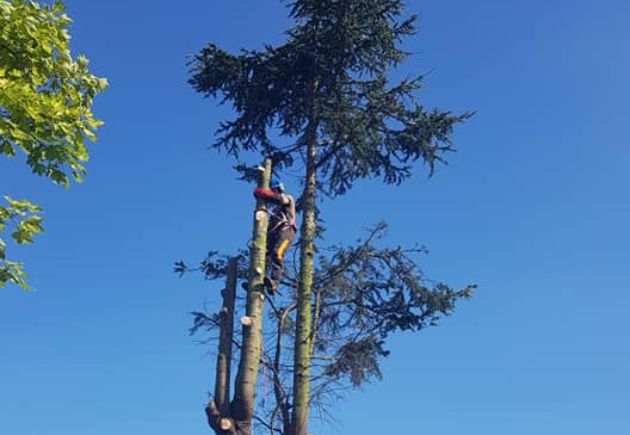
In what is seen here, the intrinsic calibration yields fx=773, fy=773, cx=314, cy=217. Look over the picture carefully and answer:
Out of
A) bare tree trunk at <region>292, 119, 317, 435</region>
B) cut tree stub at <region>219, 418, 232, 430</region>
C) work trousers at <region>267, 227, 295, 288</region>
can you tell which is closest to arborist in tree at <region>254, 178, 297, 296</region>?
work trousers at <region>267, 227, 295, 288</region>

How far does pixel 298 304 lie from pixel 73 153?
22.5 feet

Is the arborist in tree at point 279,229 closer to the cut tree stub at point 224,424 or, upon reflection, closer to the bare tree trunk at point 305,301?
the cut tree stub at point 224,424

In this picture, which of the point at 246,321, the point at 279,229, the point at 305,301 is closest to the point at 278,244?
the point at 279,229

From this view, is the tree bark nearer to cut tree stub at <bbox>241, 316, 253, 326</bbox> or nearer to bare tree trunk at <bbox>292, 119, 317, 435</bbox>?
cut tree stub at <bbox>241, 316, 253, 326</bbox>

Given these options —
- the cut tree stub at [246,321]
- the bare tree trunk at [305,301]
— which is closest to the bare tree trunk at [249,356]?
the cut tree stub at [246,321]

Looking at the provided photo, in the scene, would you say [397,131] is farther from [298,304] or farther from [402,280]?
[298,304]

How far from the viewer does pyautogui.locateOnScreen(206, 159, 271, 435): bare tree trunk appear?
7.07 m

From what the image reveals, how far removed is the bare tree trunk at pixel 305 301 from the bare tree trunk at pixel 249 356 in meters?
4.75

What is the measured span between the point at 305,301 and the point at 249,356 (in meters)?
5.44

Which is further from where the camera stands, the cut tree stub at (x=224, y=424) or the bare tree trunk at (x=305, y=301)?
the bare tree trunk at (x=305, y=301)

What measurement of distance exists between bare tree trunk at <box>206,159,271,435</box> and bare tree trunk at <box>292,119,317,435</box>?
4.75 meters

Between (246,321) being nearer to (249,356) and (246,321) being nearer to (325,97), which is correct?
(249,356)

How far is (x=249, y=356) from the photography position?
291 inches

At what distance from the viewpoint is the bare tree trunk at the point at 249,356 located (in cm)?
707
